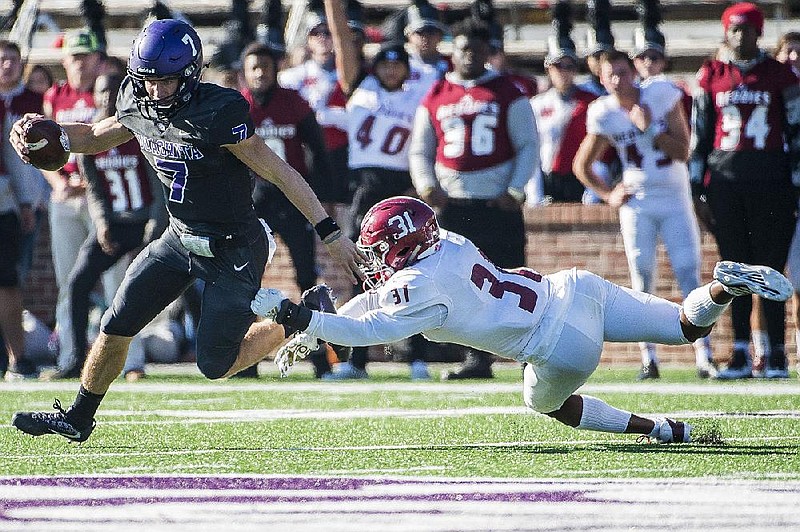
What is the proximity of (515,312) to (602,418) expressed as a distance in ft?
2.05

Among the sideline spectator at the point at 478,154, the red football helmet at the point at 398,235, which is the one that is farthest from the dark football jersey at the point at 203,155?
the sideline spectator at the point at 478,154

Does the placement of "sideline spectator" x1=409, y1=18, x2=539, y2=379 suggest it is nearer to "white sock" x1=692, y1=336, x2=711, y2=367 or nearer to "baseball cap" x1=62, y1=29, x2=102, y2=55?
"white sock" x1=692, y1=336, x2=711, y2=367

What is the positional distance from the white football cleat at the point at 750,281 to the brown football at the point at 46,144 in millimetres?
2551

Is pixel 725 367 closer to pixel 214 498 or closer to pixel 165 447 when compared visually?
pixel 165 447

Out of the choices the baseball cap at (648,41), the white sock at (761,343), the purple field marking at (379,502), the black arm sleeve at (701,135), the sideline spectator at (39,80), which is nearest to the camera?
the purple field marking at (379,502)

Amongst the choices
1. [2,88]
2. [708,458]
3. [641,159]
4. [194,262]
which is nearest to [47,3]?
[2,88]

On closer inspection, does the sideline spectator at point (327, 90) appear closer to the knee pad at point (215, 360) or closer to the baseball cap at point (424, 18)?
the baseball cap at point (424, 18)

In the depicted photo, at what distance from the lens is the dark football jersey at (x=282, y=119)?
9484mm

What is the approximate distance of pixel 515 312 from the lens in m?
5.46

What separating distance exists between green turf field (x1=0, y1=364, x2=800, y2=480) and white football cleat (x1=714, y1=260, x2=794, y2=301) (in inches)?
21.4

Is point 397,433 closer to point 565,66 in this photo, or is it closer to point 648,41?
point 648,41

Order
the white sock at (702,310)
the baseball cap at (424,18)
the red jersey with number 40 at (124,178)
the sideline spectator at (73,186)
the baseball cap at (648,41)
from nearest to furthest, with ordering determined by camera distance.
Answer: the white sock at (702,310)
the red jersey with number 40 at (124,178)
the sideline spectator at (73,186)
the baseball cap at (424,18)
the baseball cap at (648,41)

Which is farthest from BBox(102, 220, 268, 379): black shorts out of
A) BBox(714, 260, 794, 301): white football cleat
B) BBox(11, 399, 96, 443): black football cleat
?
BBox(714, 260, 794, 301): white football cleat

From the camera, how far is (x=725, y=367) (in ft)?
30.6
